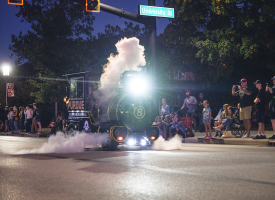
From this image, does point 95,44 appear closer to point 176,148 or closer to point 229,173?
point 176,148

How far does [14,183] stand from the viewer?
246 inches

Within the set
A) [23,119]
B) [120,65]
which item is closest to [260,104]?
[120,65]

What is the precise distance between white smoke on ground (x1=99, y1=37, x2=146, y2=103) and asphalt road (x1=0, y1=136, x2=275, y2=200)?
3520 millimetres

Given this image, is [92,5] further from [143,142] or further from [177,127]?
[177,127]

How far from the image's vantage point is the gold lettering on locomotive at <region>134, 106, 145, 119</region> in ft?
38.0

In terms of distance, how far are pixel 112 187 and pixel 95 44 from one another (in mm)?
35559

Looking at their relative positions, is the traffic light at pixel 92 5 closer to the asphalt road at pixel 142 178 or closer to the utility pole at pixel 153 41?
the utility pole at pixel 153 41

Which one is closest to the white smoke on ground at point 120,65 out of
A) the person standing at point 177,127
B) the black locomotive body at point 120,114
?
the black locomotive body at point 120,114

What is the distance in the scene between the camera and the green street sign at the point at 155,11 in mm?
13781

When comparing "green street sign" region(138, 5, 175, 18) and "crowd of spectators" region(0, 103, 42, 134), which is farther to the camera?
"crowd of spectators" region(0, 103, 42, 134)

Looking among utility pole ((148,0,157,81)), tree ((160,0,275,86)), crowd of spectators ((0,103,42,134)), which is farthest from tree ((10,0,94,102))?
utility pole ((148,0,157,81))

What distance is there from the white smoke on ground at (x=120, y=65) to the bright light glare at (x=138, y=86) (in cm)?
64

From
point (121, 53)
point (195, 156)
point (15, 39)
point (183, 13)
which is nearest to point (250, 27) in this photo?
point (183, 13)

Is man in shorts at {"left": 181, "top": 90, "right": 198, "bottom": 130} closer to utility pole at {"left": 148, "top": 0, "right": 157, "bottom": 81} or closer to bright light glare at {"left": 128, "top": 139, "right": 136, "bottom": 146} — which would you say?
utility pole at {"left": 148, "top": 0, "right": 157, "bottom": 81}
